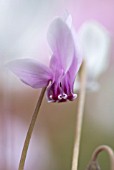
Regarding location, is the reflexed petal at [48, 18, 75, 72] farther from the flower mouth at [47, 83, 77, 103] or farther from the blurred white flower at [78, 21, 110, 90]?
the blurred white flower at [78, 21, 110, 90]

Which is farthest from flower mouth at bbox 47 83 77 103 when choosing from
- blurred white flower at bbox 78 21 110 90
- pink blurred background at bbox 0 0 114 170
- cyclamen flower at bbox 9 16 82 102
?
blurred white flower at bbox 78 21 110 90

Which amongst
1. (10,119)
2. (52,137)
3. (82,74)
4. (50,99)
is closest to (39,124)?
(52,137)

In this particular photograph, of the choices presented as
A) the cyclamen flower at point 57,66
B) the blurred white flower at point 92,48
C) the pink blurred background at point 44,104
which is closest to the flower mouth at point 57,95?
the cyclamen flower at point 57,66

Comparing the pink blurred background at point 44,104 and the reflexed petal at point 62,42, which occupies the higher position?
the reflexed petal at point 62,42

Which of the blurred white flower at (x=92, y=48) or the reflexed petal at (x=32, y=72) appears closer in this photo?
the reflexed petal at (x=32, y=72)

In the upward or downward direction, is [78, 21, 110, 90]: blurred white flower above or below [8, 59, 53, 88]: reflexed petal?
below

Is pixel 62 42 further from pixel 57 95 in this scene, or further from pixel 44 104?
→ pixel 44 104

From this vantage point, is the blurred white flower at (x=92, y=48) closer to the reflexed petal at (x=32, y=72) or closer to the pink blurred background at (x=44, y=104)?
the pink blurred background at (x=44, y=104)
